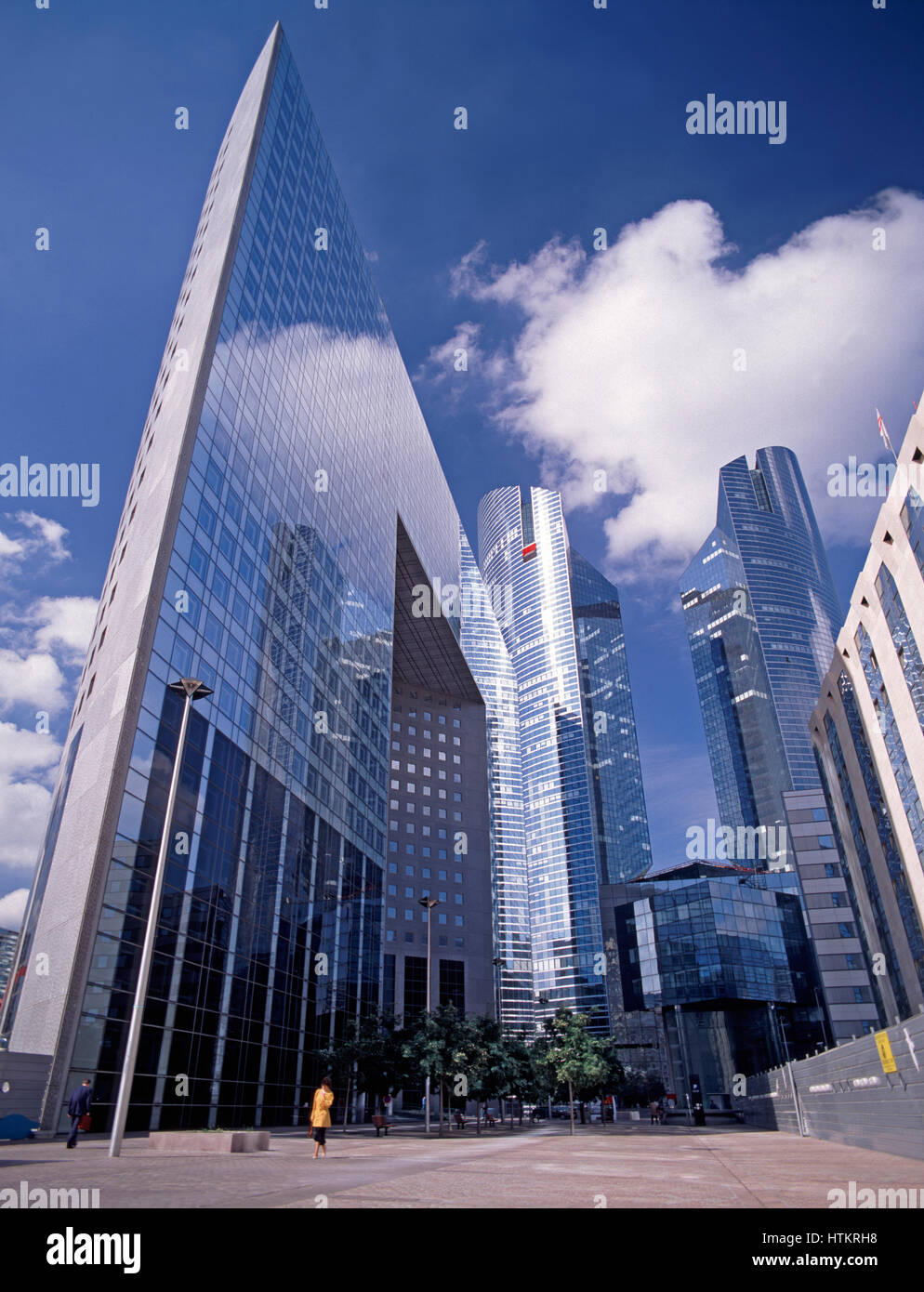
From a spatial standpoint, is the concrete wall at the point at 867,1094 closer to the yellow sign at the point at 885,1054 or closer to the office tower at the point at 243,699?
the yellow sign at the point at 885,1054

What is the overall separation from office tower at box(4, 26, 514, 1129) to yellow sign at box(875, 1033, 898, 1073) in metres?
25.0

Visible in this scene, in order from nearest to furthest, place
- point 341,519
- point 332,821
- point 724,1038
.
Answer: point 332,821
point 341,519
point 724,1038

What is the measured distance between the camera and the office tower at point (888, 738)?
3906 centimetres

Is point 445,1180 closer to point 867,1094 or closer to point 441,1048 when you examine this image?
point 867,1094

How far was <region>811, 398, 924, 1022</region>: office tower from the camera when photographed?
128ft

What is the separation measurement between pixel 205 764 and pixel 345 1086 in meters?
26.8

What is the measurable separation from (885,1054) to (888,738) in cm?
3170

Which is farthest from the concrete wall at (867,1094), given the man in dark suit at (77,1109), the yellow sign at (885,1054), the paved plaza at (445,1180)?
the man in dark suit at (77,1109)

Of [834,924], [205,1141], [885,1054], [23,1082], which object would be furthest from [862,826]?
[23,1082]

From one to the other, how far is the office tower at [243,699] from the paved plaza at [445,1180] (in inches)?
442

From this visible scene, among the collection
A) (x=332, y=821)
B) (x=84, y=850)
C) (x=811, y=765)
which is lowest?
(x=84, y=850)

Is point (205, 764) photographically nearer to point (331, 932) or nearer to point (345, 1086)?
point (331, 932)

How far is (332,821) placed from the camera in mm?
53156
